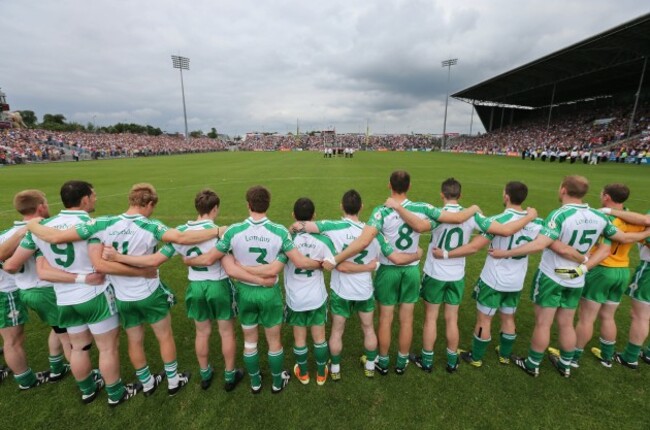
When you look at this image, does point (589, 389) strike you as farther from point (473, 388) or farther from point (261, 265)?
point (261, 265)

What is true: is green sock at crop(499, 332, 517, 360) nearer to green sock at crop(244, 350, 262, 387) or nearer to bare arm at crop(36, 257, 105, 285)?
green sock at crop(244, 350, 262, 387)

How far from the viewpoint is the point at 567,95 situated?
2037 inches

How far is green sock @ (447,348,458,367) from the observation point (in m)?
3.61

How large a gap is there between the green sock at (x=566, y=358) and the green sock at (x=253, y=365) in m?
3.47

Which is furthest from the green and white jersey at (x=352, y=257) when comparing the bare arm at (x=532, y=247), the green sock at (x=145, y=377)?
the green sock at (x=145, y=377)

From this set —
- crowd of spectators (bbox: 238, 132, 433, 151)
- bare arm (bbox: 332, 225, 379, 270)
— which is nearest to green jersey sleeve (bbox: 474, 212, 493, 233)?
bare arm (bbox: 332, 225, 379, 270)

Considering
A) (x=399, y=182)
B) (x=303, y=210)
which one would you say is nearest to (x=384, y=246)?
(x=399, y=182)

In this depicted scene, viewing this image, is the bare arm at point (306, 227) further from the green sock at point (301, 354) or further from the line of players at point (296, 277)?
the green sock at point (301, 354)

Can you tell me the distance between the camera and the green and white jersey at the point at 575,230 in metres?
3.29

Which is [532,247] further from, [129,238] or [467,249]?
[129,238]

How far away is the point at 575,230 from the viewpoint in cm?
333

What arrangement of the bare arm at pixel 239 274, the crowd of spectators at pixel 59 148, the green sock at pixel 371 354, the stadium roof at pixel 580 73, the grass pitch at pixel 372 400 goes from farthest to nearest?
the crowd of spectators at pixel 59 148
the stadium roof at pixel 580 73
the green sock at pixel 371 354
the grass pitch at pixel 372 400
the bare arm at pixel 239 274

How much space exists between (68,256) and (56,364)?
165 cm

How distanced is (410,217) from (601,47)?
41.6 metres
